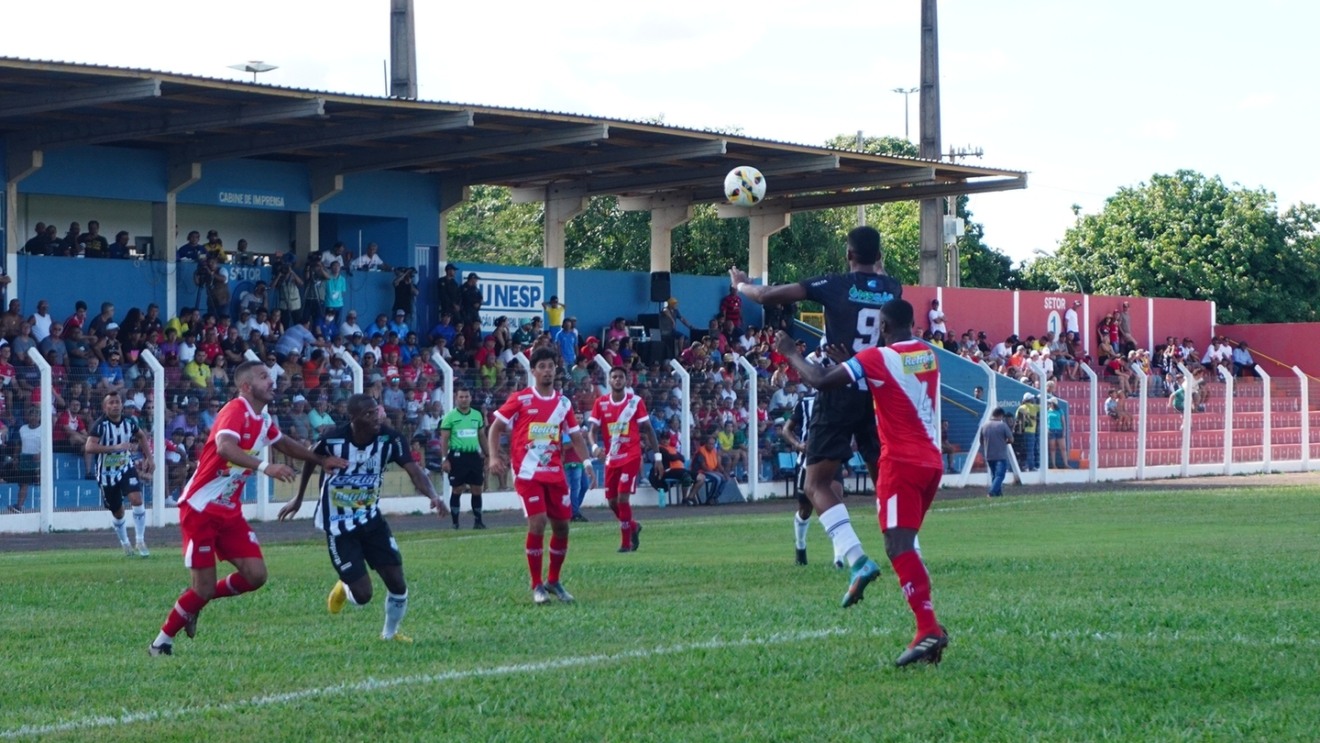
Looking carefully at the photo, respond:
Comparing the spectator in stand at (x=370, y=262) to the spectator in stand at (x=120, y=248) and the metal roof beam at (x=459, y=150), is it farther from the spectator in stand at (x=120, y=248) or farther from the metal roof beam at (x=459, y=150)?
the spectator in stand at (x=120, y=248)

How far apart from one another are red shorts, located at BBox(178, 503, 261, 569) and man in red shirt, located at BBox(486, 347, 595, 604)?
271 centimetres

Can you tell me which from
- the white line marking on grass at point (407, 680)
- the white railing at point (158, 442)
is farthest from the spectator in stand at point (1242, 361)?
the white line marking on grass at point (407, 680)

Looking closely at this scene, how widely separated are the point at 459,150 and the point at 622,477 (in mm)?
14991

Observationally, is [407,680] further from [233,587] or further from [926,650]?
A: [926,650]

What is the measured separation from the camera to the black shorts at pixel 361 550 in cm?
1019

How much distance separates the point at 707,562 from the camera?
1596 cm

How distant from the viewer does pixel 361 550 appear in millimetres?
10266

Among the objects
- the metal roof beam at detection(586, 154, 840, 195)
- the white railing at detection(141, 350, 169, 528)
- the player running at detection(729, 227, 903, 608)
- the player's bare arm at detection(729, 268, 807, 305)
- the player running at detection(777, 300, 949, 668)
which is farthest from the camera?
the metal roof beam at detection(586, 154, 840, 195)

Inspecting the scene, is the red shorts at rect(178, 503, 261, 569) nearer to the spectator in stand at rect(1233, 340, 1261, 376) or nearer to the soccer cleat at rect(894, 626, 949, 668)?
the soccer cleat at rect(894, 626, 949, 668)

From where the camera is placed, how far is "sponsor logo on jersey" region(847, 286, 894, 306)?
10.5 meters

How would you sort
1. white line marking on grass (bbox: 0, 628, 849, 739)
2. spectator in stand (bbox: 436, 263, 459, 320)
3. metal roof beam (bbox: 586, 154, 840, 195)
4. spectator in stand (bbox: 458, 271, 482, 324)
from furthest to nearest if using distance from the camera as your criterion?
1. metal roof beam (bbox: 586, 154, 840, 195)
2. spectator in stand (bbox: 458, 271, 482, 324)
3. spectator in stand (bbox: 436, 263, 459, 320)
4. white line marking on grass (bbox: 0, 628, 849, 739)

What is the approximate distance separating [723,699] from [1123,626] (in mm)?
3349

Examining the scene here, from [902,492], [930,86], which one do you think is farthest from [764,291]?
[930,86]

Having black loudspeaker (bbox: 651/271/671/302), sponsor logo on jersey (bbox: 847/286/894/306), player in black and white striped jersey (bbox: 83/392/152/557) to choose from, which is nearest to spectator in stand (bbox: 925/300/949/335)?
black loudspeaker (bbox: 651/271/671/302)
